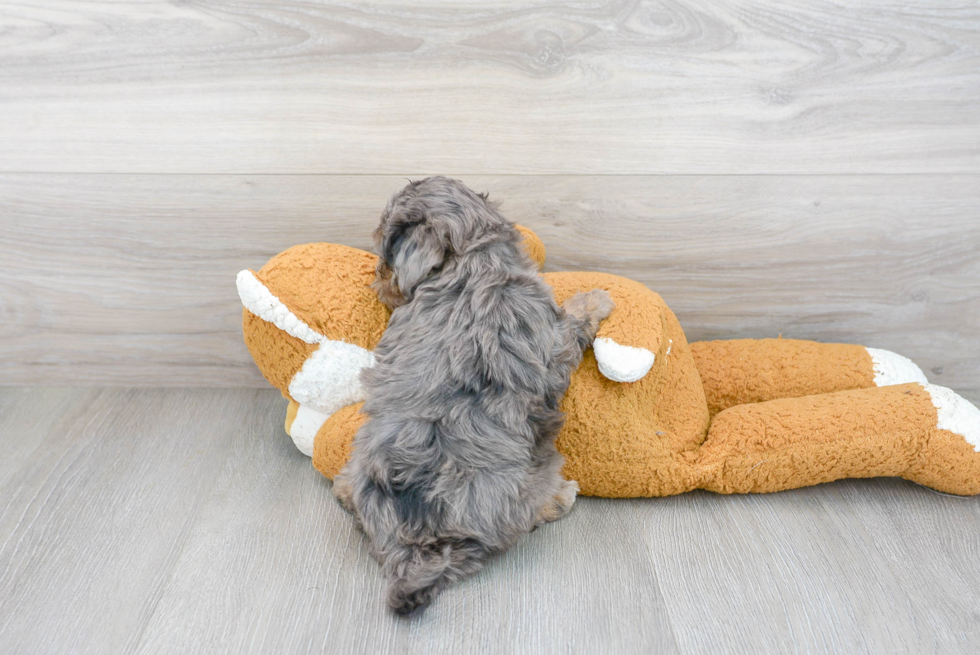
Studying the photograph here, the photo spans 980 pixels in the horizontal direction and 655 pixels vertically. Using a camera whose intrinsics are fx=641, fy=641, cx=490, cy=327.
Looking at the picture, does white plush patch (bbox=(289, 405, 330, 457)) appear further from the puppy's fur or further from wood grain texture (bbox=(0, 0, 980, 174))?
wood grain texture (bbox=(0, 0, 980, 174))

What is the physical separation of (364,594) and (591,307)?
2.14ft

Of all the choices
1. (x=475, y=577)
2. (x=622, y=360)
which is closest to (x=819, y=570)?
(x=622, y=360)

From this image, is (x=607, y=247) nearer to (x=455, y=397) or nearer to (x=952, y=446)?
(x=455, y=397)

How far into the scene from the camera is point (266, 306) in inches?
47.1

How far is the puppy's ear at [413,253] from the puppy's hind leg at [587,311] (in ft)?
0.89

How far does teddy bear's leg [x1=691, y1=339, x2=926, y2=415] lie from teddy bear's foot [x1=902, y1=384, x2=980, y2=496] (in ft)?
0.56

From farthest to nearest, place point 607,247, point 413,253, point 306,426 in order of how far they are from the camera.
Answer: point 607,247, point 306,426, point 413,253

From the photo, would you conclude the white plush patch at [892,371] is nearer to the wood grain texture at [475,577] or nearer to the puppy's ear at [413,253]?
the wood grain texture at [475,577]

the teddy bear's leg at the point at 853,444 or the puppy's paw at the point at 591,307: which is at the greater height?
the puppy's paw at the point at 591,307

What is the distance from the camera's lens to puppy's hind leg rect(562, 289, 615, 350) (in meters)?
1.20

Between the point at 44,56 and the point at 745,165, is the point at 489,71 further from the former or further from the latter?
the point at 44,56

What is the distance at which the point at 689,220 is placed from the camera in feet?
5.02

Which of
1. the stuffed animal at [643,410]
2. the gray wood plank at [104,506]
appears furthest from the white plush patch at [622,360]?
the gray wood plank at [104,506]

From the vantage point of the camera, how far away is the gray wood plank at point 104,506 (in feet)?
3.43
